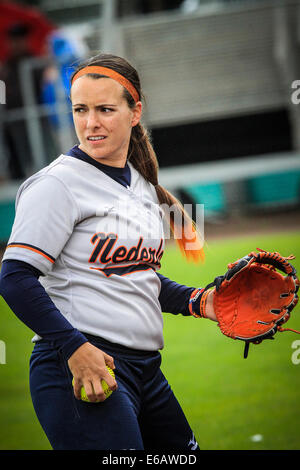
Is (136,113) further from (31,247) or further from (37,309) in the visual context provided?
(37,309)

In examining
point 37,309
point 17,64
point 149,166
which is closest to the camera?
point 37,309

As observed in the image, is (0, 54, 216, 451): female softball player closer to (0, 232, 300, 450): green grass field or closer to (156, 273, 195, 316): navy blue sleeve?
(156, 273, 195, 316): navy blue sleeve

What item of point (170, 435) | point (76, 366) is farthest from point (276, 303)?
point (76, 366)

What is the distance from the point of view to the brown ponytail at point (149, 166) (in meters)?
1.94

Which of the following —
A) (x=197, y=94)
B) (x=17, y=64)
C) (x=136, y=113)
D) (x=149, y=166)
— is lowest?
(x=149, y=166)

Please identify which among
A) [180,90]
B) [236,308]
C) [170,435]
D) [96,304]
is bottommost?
[170,435]

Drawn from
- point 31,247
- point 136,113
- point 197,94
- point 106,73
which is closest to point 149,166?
point 136,113

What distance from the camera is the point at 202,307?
7.11ft

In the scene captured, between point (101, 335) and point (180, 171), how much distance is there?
11.2m

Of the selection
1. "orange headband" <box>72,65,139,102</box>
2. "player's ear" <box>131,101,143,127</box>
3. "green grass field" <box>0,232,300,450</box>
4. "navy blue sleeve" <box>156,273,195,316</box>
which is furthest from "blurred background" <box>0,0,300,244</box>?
"orange headband" <box>72,65,139,102</box>

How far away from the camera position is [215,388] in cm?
416

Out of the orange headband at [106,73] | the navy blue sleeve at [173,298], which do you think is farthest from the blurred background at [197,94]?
the orange headband at [106,73]

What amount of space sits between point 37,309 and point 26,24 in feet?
42.5
